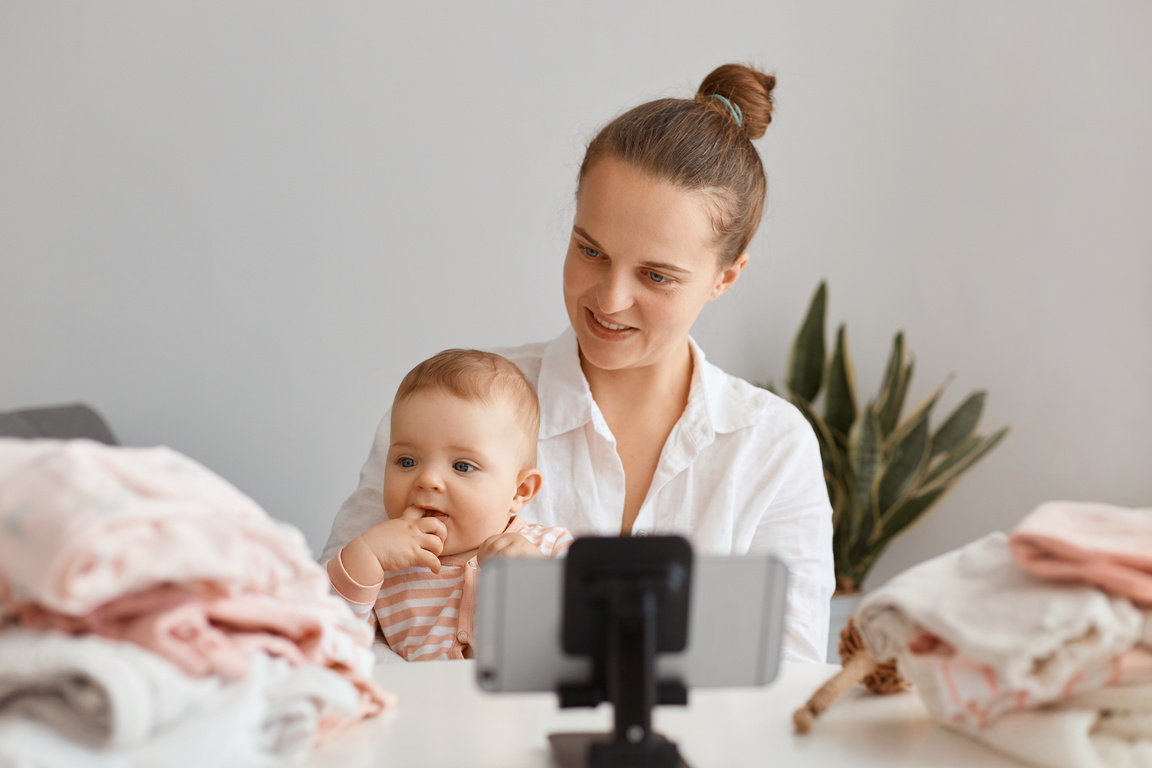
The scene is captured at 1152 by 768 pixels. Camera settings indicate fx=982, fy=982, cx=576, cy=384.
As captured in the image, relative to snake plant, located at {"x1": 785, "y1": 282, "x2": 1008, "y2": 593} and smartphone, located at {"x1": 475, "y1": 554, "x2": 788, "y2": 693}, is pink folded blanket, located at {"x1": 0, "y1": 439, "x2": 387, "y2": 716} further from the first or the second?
snake plant, located at {"x1": 785, "y1": 282, "x2": 1008, "y2": 593}

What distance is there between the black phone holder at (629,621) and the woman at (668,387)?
826 millimetres

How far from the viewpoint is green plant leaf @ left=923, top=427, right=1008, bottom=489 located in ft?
8.77

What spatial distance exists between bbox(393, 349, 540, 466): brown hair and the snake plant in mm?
1441

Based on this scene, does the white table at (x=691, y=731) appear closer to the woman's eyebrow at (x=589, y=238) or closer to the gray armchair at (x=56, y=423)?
the woman's eyebrow at (x=589, y=238)

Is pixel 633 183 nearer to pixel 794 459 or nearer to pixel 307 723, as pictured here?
pixel 794 459

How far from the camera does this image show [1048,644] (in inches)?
28.2

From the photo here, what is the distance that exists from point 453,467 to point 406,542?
14 cm

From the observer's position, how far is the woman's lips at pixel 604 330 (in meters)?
1.66

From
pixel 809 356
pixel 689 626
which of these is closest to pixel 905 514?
pixel 809 356

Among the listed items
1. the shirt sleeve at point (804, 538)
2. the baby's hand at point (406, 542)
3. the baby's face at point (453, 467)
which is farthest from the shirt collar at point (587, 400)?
the baby's hand at point (406, 542)

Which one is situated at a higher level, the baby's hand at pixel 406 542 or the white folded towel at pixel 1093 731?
the white folded towel at pixel 1093 731

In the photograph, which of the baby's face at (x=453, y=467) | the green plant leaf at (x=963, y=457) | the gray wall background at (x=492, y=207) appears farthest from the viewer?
the green plant leaf at (x=963, y=457)

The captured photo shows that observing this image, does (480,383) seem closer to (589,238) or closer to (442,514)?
(442,514)

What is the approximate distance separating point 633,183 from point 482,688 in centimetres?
103
